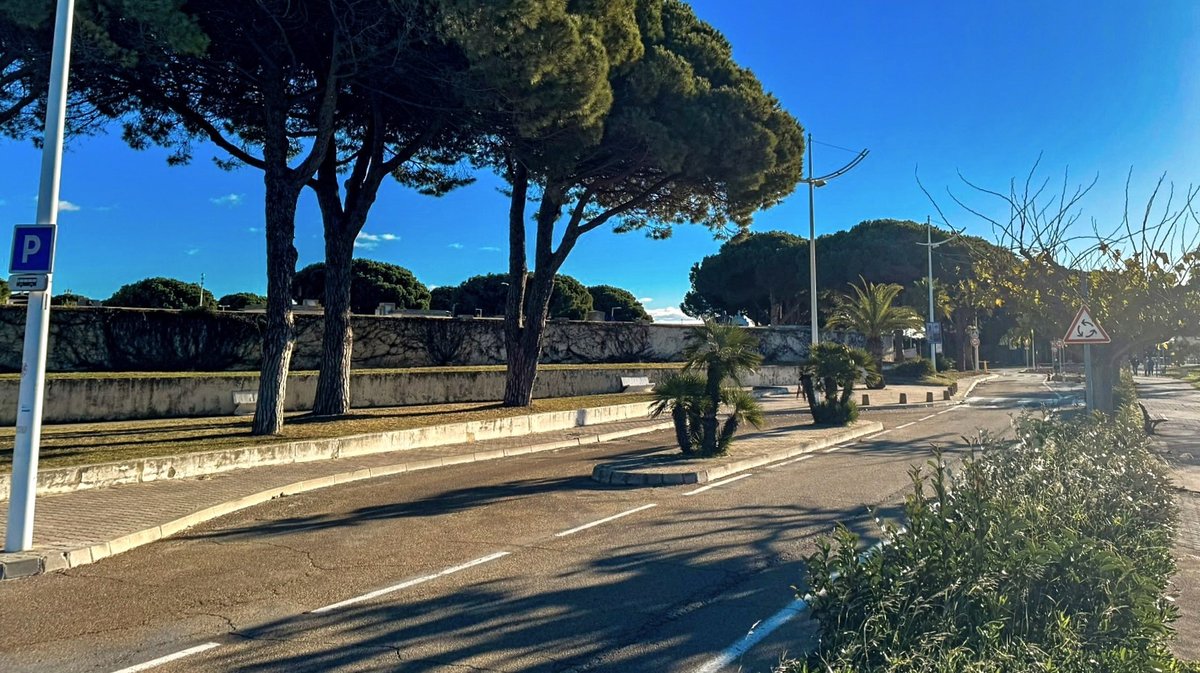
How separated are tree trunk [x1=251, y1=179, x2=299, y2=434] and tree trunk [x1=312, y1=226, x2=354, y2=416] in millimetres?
2391

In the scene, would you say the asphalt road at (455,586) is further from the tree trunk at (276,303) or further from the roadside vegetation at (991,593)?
the tree trunk at (276,303)

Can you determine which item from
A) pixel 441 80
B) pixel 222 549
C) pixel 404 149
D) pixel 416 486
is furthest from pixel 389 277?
pixel 222 549

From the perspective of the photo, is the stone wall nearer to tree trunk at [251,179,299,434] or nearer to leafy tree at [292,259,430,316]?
tree trunk at [251,179,299,434]

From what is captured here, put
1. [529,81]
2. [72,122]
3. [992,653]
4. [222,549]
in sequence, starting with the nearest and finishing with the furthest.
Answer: [992,653]
[222,549]
[529,81]
[72,122]

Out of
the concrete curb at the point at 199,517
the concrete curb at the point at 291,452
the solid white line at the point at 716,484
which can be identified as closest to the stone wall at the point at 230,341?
the concrete curb at the point at 291,452

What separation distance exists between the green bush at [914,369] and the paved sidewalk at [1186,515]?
819 inches

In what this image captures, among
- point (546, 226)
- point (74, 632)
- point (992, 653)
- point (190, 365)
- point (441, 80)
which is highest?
point (441, 80)

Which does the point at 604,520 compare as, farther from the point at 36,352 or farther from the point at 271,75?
the point at 271,75

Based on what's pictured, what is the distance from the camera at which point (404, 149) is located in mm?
18359

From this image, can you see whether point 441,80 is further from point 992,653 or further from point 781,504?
point 992,653

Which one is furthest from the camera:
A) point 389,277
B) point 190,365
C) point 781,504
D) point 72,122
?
point 389,277

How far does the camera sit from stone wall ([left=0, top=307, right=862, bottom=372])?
20.0 metres

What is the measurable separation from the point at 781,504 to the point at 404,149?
13.0m

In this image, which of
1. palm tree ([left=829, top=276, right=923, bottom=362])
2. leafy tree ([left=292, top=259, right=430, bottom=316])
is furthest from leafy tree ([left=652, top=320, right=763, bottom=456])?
leafy tree ([left=292, top=259, right=430, bottom=316])
